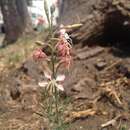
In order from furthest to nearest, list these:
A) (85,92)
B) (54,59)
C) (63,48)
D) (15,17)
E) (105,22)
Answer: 1. (15,17)
2. (105,22)
3. (85,92)
4. (54,59)
5. (63,48)

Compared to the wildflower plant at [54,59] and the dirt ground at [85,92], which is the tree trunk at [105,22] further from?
the wildflower plant at [54,59]

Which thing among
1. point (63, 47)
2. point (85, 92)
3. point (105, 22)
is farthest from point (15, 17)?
point (63, 47)

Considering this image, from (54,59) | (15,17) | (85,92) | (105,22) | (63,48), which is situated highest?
(63,48)

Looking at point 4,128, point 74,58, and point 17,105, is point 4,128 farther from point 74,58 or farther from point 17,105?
point 74,58

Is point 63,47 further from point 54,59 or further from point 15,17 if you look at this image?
point 15,17

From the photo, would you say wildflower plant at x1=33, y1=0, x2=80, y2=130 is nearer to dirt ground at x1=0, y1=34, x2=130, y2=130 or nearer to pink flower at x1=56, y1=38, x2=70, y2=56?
pink flower at x1=56, y1=38, x2=70, y2=56

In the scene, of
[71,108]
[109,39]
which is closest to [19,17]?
[109,39]

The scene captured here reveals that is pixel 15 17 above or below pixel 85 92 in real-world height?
below

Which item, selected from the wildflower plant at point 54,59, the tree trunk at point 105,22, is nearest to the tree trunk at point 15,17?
the tree trunk at point 105,22
